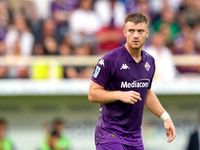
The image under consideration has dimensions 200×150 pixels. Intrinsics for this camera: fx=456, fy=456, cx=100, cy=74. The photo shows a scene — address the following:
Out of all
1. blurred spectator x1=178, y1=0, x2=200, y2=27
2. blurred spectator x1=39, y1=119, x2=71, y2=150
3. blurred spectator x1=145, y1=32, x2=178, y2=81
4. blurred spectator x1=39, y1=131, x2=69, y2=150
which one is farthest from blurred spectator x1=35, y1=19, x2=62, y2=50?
blurred spectator x1=178, y1=0, x2=200, y2=27

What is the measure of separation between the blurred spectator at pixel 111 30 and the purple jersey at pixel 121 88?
592 cm

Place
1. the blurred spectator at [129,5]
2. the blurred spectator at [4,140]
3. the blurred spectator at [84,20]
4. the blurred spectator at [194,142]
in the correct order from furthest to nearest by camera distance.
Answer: the blurred spectator at [129,5] → the blurred spectator at [84,20] → the blurred spectator at [4,140] → the blurred spectator at [194,142]

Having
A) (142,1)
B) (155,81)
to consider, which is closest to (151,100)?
(155,81)

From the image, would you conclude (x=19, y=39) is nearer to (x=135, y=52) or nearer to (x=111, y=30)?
(x=111, y=30)

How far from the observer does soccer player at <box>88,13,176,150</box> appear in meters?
5.11

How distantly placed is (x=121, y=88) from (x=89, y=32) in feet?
21.7

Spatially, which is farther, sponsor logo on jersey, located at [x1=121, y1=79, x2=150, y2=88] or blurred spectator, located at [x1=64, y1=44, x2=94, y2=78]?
blurred spectator, located at [x1=64, y1=44, x2=94, y2=78]

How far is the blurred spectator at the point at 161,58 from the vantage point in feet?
36.2

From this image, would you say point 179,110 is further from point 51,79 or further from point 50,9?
point 50,9

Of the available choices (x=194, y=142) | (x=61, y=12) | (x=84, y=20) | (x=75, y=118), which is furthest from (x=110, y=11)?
(x=194, y=142)

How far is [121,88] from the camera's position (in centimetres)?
522

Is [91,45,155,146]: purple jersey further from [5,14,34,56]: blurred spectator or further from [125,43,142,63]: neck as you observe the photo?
[5,14,34,56]: blurred spectator

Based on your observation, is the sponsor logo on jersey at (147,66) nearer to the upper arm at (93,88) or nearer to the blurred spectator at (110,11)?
the upper arm at (93,88)

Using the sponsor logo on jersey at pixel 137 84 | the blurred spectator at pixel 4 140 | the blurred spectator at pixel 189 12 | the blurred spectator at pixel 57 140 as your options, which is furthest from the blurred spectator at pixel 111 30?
the sponsor logo on jersey at pixel 137 84
